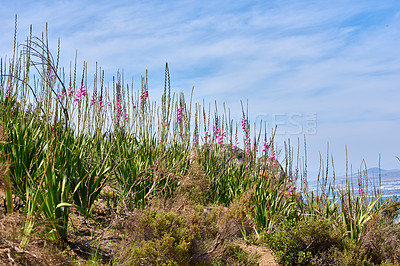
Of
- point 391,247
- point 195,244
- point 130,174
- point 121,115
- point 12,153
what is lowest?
point 391,247

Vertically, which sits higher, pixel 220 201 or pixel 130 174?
pixel 130 174

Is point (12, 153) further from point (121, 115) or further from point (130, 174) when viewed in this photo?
point (121, 115)

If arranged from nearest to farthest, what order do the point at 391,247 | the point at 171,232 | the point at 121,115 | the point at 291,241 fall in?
the point at 171,232 < the point at 291,241 < the point at 391,247 < the point at 121,115

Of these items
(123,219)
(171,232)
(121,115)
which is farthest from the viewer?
(121,115)

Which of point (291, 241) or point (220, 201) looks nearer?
point (291, 241)

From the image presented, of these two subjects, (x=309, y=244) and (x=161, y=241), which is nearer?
Result: (x=161, y=241)

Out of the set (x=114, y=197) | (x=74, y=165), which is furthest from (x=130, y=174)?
(x=74, y=165)

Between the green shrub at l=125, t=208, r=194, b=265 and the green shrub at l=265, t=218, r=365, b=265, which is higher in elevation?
the green shrub at l=125, t=208, r=194, b=265

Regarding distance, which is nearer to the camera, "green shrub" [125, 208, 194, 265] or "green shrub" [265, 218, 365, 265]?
"green shrub" [125, 208, 194, 265]

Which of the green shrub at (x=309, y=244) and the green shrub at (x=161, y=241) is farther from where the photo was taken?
the green shrub at (x=309, y=244)

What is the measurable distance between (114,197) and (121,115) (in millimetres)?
2017

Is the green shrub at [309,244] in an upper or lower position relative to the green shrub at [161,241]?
lower

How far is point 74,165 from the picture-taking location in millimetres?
4480

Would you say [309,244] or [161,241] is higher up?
[161,241]
